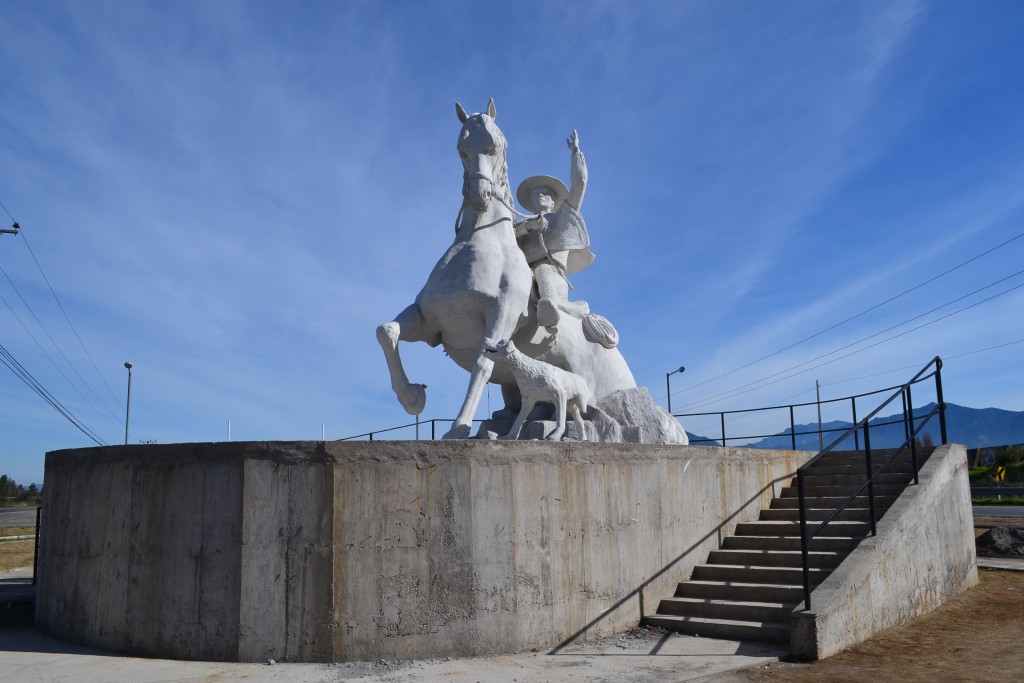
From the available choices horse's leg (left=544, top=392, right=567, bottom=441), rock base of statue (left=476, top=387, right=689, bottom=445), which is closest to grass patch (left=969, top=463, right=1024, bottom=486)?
rock base of statue (left=476, top=387, right=689, bottom=445)

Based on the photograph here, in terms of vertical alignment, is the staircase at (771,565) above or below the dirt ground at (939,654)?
above

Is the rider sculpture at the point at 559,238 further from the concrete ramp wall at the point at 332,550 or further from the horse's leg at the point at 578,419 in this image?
the concrete ramp wall at the point at 332,550

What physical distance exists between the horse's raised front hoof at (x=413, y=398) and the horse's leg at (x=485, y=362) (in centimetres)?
60

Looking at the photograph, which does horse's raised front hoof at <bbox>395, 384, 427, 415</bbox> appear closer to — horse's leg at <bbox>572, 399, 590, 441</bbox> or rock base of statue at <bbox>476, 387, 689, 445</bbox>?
rock base of statue at <bbox>476, 387, 689, 445</bbox>

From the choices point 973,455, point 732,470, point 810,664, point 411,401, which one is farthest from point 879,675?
point 973,455

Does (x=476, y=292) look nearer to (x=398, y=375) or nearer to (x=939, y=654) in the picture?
(x=398, y=375)

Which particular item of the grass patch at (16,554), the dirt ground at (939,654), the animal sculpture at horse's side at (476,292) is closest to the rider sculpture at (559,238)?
the animal sculpture at horse's side at (476,292)

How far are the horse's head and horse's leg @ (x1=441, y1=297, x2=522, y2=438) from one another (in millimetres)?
1237

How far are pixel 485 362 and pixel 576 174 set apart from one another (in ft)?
11.6

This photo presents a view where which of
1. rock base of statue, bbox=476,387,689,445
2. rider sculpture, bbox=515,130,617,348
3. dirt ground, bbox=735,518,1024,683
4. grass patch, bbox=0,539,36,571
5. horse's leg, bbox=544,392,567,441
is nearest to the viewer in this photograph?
dirt ground, bbox=735,518,1024,683

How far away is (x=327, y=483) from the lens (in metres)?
6.13

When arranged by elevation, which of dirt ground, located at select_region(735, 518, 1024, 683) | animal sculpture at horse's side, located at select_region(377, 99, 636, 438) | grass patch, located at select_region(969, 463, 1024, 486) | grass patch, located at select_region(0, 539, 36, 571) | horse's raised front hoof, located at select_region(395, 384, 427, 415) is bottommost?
dirt ground, located at select_region(735, 518, 1024, 683)

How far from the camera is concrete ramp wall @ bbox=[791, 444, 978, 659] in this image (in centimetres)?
648

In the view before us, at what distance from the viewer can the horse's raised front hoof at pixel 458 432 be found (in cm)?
769
